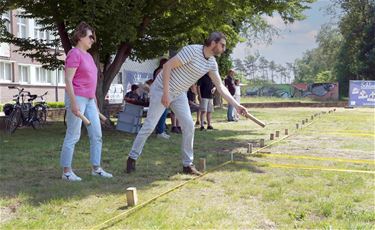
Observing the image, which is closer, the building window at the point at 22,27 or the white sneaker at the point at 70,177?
the white sneaker at the point at 70,177

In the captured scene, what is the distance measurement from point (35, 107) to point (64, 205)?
33.5 feet

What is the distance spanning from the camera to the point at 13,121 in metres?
12.6

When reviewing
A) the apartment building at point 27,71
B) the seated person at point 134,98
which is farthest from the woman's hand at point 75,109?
the apartment building at point 27,71

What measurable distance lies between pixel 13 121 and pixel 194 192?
8914mm

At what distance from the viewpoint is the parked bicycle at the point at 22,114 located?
12.7 m

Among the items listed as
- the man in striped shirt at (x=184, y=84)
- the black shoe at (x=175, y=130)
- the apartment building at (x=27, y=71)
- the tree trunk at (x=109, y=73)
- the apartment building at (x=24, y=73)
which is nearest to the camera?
the man in striped shirt at (x=184, y=84)

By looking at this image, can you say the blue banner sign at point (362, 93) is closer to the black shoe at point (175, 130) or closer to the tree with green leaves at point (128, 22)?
the tree with green leaves at point (128, 22)

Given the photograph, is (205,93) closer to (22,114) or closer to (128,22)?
(128,22)

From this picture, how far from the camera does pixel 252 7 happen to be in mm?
11961

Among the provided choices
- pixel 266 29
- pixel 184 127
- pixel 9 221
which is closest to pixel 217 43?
pixel 184 127

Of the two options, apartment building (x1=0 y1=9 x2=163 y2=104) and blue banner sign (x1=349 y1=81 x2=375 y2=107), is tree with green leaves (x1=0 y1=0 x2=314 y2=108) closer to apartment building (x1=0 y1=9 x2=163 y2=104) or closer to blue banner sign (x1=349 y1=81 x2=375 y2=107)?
apartment building (x1=0 y1=9 x2=163 y2=104)

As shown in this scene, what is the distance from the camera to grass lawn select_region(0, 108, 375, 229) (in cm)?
408

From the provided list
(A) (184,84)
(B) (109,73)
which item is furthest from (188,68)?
(B) (109,73)

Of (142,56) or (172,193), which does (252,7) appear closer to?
(142,56)
